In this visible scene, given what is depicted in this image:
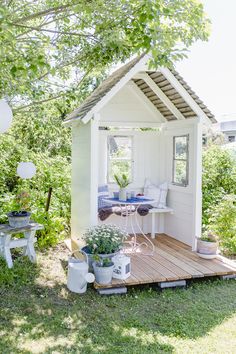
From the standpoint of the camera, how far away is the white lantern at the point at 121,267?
17.1 feet

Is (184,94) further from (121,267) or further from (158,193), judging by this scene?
(121,267)

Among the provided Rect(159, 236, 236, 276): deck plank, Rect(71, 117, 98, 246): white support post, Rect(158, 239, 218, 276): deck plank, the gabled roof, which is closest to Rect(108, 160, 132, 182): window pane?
Rect(71, 117, 98, 246): white support post

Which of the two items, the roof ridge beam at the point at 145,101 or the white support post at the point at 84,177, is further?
the roof ridge beam at the point at 145,101

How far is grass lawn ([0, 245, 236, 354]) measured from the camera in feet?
12.3

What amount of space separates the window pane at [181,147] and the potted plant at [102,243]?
8.02 ft

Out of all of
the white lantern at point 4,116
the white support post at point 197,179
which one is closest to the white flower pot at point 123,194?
the white support post at point 197,179

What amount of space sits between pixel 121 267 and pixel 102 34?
3.54 metres

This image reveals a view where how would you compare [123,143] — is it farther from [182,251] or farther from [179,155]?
[182,251]

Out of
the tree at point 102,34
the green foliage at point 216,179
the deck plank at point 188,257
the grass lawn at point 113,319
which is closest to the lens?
the grass lawn at point 113,319

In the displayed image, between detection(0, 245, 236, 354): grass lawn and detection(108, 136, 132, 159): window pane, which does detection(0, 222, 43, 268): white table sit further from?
detection(108, 136, 132, 159): window pane

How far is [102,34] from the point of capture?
5.46m

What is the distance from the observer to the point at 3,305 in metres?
4.71

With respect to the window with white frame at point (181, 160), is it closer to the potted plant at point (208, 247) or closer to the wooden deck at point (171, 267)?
the potted plant at point (208, 247)

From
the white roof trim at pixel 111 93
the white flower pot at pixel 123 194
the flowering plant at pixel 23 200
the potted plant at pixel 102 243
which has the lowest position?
the potted plant at pixel 102 243
